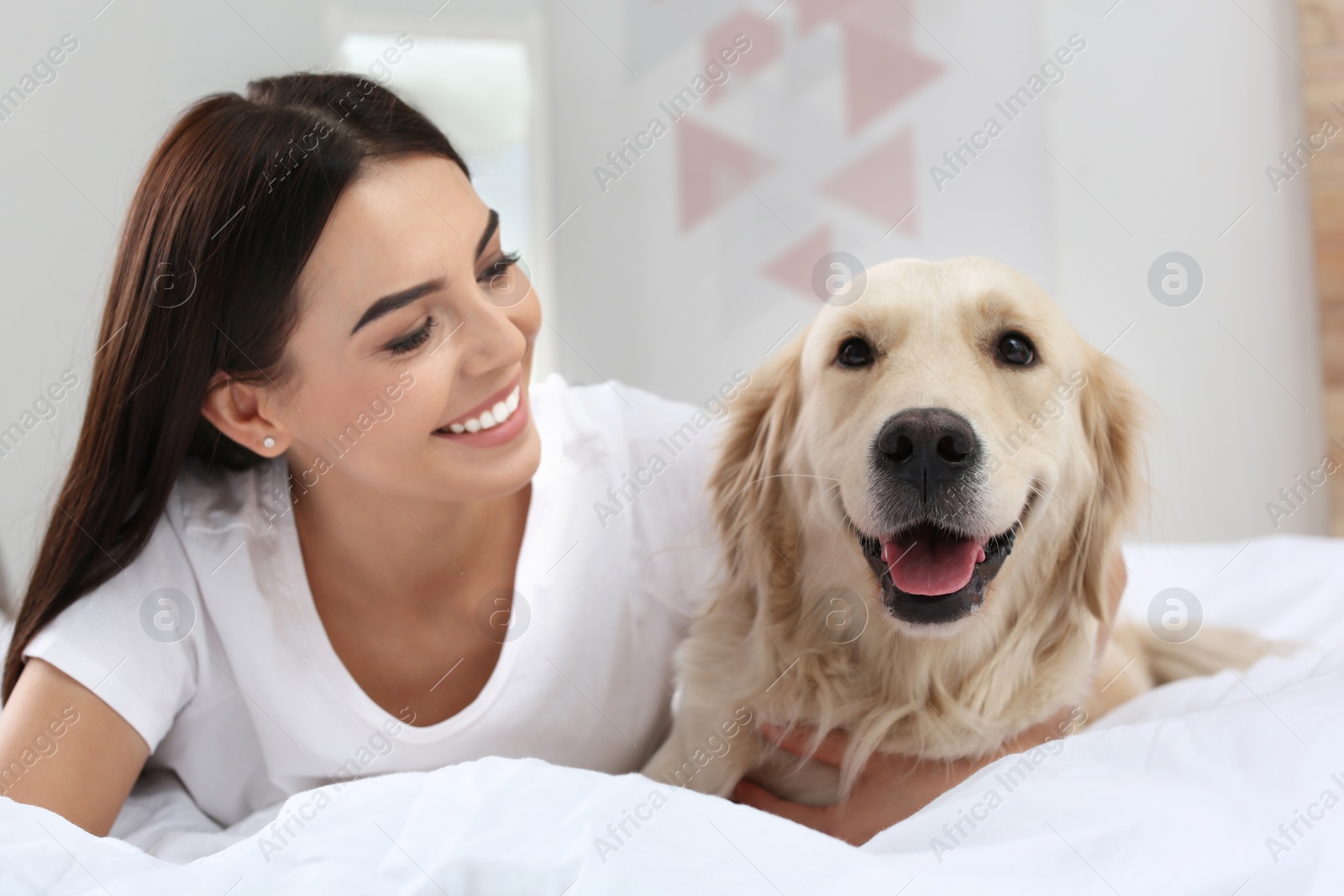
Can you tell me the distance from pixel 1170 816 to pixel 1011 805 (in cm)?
13

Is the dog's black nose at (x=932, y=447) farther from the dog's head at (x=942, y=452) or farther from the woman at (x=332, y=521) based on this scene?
the woman at (x=332, y=521)

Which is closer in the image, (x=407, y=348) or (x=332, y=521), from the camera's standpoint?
(x=407, y=348)

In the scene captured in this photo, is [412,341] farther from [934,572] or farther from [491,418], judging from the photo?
[934,572]

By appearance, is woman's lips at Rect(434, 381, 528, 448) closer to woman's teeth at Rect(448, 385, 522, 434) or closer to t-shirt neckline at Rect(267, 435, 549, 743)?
woman's teeth at Rect(448, 385, 522, 434)

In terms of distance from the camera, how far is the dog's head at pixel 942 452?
110 cm

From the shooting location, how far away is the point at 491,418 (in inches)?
52.3

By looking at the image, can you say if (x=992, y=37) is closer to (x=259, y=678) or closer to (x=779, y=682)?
(x=779, y=682)

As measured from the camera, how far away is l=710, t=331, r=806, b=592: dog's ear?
1350 mm

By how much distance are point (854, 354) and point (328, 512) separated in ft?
2.67

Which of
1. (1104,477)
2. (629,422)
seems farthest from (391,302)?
(1104,477)

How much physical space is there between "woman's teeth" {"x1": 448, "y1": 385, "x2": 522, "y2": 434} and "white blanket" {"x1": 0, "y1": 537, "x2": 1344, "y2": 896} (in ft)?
1.83

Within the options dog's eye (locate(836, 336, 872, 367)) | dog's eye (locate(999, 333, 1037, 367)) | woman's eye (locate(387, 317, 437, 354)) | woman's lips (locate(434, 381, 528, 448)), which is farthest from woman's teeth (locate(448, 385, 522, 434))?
dog's eye (locate(999, 333, 1037, 367))

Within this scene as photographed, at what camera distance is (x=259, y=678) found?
1.36 meters

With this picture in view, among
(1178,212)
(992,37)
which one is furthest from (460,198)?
(1178,212)
